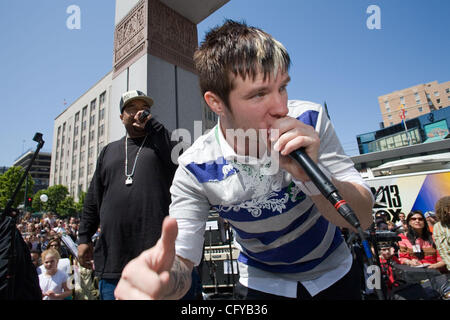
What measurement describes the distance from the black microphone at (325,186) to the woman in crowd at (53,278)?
466cm

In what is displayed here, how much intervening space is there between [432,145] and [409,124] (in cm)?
2161

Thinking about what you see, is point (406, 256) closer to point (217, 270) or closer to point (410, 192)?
point (217, 270)

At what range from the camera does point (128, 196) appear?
1776 millimetres

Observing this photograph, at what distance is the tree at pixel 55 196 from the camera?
37875 millimetres

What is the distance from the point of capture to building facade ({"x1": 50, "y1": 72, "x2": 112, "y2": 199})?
1422 inches

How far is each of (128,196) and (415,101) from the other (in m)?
72.9

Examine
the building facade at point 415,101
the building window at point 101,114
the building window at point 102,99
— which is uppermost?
the building facade at point 415,101

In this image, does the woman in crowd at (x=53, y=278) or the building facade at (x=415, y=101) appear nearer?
the woman in crowd at (x=53, y=278)

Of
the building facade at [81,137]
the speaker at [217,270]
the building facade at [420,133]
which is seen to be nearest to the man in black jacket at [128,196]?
the speaker at [217,270]

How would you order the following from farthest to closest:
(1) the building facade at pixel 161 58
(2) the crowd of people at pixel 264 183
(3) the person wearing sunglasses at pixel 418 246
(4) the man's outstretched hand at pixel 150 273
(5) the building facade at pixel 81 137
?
(5) the building facade at pixel 81 137 → (3) the person wearing sunglasses at pixel 418 246 → (1) the building facade at pixel 161 58 → (2) the crowd of people at pixel 264 183 → (4) the man's outstretched hand at pixel 150 273

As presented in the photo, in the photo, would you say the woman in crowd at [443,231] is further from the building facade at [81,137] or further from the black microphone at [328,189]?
the building facade at [81,137]

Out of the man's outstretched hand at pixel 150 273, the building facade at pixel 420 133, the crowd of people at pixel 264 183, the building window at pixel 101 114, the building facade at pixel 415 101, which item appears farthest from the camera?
the building facade at pixel 415 101
